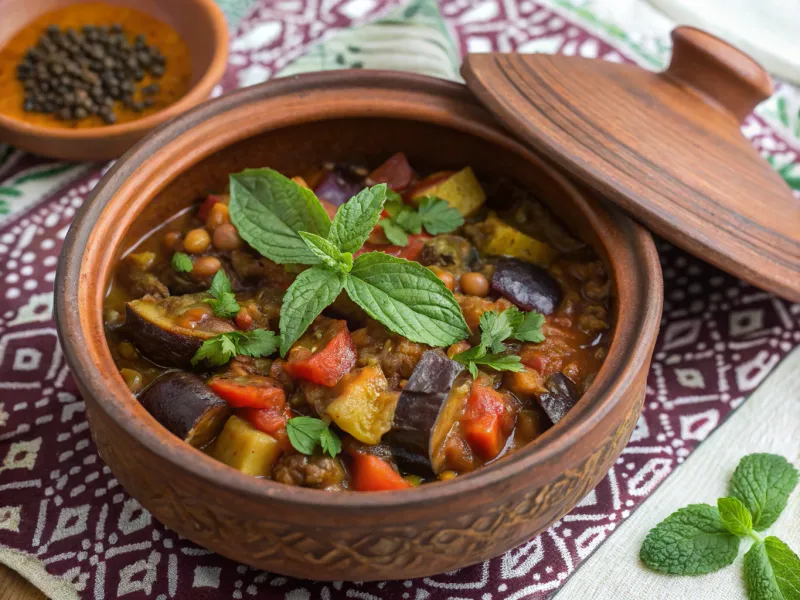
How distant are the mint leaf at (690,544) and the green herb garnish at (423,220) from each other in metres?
1.50

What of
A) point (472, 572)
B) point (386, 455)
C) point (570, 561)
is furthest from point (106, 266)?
point (570, 561)

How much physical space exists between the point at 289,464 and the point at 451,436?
0.58 metres

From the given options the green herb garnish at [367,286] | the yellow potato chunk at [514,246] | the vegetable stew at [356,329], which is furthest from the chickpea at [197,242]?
the yellow potato chunk at [514,246]

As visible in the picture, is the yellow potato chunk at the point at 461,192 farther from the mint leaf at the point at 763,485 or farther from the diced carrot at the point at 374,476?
the mint leaf at the point at 763,485

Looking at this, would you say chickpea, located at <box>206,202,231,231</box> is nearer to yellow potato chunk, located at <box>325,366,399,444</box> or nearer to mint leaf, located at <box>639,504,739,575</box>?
yellow potato chunk, located at <box>325,366,399,444</box>

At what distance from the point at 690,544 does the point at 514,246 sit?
1384 millimetres

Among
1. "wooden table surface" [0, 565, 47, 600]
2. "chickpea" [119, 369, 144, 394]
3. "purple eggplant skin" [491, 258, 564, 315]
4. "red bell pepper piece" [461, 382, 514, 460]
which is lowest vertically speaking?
"wooden table surface" [0, 565, 47, 600]

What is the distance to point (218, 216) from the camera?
383cm

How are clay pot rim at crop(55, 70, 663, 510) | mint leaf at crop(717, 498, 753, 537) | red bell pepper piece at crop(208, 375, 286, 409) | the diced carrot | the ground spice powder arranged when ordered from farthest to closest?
the ground spice powder
mint leaf at crop(717, 498, 753, 537)
red bell pepper piece at crop(208, 375, 286, 409)
the diced carrot
clay pot rim at crop(55, 70, 663, 510)

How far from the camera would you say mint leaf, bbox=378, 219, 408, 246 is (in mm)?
3795

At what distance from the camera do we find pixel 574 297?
3.75 metres

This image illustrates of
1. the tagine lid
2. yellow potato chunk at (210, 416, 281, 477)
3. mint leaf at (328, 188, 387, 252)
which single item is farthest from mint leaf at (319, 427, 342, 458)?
the tagine lid

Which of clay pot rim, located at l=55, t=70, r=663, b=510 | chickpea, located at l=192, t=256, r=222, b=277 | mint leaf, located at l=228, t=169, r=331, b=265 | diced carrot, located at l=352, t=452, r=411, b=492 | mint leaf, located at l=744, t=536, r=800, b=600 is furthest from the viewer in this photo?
chickpea, located at l=192, t=256, r=222, b=277

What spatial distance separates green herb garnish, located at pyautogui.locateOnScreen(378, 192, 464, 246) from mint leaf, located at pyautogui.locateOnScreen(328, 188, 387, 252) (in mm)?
436
